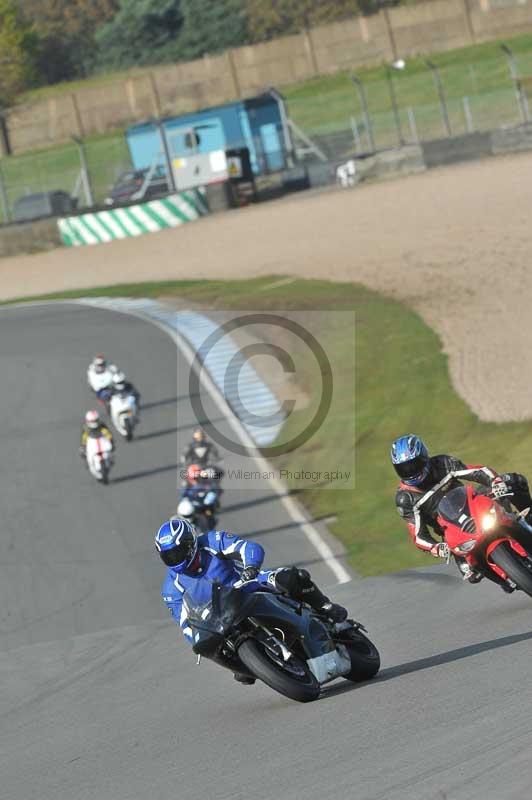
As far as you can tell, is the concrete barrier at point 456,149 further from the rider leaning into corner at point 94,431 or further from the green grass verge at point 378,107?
the rider leaning into corner at point 94,431

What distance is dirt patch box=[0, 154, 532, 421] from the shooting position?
2541 cm

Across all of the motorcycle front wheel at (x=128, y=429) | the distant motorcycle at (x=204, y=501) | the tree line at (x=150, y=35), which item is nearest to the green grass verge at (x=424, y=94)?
the tree line at (x=150, y=35)

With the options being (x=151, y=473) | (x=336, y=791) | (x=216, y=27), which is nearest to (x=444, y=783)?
(x=336, y=791)

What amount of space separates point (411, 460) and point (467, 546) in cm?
80

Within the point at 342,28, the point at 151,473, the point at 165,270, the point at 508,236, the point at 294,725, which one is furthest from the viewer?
the point at 342,28

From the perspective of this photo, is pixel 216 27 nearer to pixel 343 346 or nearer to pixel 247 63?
pixel 247 63

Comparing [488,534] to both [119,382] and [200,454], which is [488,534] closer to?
[200,454]

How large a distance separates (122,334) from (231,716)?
2496cm

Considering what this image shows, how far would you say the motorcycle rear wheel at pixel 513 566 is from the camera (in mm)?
9633

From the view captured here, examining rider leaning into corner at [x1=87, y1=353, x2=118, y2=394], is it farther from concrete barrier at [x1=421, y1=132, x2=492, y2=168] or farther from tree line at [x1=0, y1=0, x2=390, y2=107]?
tree line at [x1=0, y1=0, x2=390, y2=107]

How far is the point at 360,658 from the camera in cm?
922

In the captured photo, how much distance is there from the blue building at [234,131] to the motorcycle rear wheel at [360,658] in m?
47.5

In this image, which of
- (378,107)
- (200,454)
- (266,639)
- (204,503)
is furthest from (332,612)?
(378,107)

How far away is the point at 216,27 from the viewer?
86875 millimetres
